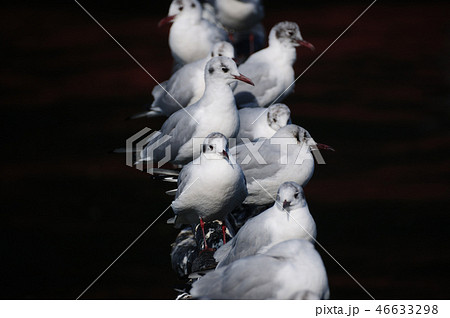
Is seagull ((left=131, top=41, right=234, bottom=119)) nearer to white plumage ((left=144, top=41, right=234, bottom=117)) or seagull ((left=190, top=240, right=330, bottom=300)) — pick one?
white plumage ((left=144, top=41, right=234, bottom=117))

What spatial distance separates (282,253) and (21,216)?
11.6 feet

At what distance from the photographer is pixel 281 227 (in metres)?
3.55

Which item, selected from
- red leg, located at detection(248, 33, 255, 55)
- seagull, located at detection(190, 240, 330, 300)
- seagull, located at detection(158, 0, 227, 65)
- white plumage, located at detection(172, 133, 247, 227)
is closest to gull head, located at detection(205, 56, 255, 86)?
white plumage, located at detection(172, 133, 247, 227)

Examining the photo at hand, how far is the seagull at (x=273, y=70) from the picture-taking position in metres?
5.76

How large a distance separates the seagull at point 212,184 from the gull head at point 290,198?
417 millimetres

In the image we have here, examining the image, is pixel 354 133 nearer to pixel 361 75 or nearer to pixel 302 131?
pixel 361 75

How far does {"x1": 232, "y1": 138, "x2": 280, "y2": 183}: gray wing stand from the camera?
4422mm

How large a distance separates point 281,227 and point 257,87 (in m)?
2.34

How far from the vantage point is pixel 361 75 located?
9.68 meters

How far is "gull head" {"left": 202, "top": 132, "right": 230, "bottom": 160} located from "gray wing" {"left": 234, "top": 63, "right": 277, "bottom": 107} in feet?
6.10

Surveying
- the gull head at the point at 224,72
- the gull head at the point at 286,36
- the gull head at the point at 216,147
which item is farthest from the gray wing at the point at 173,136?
the gull head at the point at 286,36

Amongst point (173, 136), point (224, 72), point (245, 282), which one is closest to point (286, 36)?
point (224, 72)

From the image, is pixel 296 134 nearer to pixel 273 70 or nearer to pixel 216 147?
pixel 216 147
